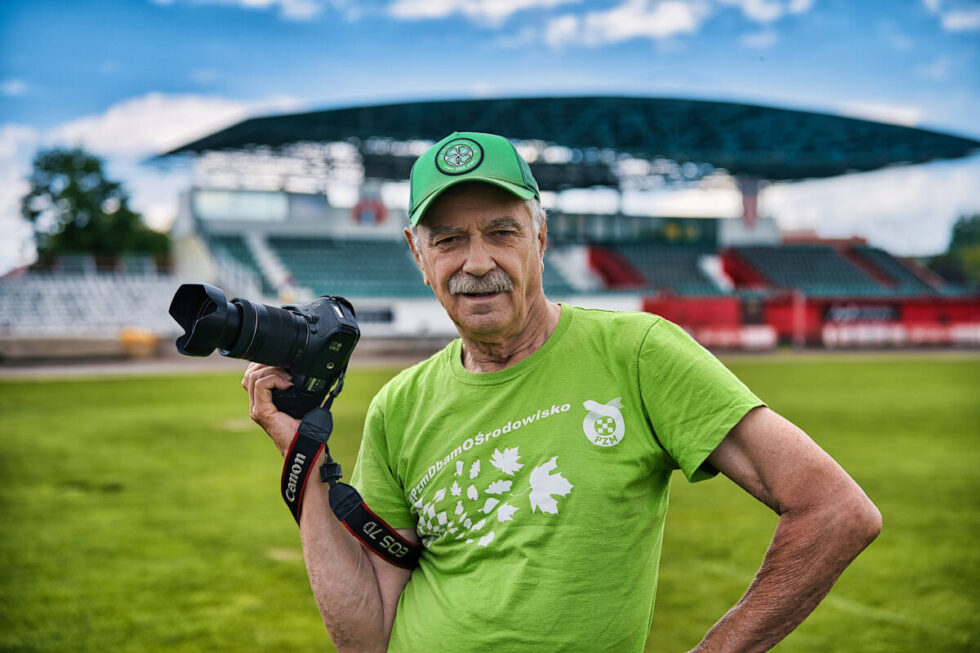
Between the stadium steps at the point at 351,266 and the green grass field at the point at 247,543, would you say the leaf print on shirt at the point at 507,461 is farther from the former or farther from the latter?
the stadium steps at the point at 351,266

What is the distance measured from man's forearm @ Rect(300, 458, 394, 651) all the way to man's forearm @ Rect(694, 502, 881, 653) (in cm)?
72

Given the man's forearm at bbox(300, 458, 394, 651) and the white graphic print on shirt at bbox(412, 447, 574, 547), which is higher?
the white graphic print on shirt at bbox(412, 447, 574, 547)

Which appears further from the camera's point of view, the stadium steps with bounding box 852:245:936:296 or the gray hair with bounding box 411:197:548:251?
the stadium steps with bounding box 852:245:936:296

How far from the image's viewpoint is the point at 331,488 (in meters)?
1.85

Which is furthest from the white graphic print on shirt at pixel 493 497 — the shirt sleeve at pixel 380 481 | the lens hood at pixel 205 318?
the lens hood at pixel 205 318

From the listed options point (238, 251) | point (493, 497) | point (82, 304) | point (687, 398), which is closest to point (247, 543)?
point (493, 497)

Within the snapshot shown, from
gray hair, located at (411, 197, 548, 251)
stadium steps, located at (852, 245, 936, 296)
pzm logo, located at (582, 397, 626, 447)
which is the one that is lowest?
stadium steps, located at (852, 245, 936, 296)

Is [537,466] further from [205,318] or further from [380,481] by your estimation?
[205,318]

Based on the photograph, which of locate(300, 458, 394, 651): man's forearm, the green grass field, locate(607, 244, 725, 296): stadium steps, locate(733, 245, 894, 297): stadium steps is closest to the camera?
locate(300, 458, 394, 651): man's forearm

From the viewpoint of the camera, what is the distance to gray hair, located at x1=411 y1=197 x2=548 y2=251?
1.81 metres

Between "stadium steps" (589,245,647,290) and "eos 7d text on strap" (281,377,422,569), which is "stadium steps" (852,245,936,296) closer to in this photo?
"stadium steps" (589,245,647,290)

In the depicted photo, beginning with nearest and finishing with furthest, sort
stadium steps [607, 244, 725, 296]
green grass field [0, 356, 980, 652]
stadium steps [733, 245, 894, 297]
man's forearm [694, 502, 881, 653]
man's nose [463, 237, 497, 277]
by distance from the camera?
man's forearm [694, 502, 881, 653]
man's nose [463, 237, 497, 277]
green grass field [0, 356, 980, 652]
stadium steps [607, 244, 725, 296]
stadium steps [733, 245, 894, 297]

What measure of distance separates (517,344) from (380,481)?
0.45m

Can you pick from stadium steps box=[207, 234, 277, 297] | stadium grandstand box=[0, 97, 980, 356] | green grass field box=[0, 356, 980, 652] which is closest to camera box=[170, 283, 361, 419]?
green grass field box=[0, 356, 980, 652]
